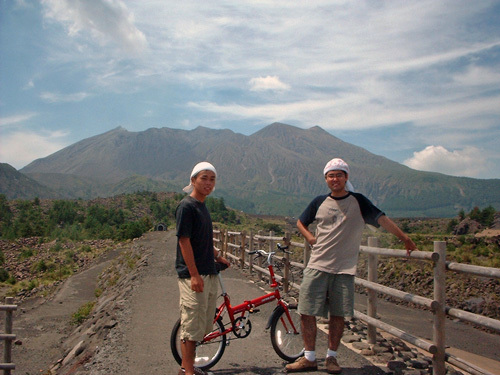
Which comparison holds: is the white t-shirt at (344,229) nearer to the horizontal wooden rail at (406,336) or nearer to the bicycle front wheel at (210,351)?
the horizontal wooden rail at (406,336)

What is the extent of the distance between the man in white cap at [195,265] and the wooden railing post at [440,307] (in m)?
2.27

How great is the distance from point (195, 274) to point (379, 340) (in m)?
3.84

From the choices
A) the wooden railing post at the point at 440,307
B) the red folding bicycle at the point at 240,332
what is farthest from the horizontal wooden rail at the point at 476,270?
the red folding bicycle at the point at 240,332

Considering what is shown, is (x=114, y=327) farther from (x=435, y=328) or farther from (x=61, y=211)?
(x=61, y=211)

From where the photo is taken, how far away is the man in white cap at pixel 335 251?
4.61 metres

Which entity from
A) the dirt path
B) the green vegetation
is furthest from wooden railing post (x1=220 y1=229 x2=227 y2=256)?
the green vegetation

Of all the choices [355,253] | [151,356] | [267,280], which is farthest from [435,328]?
[267,280]

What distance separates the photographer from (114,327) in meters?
7.75

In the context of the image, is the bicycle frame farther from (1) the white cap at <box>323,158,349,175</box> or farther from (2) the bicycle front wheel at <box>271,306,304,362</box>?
(1) the white cap at <box>323,158,349,175</box>

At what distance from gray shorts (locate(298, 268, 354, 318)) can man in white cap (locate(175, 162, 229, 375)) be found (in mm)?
998

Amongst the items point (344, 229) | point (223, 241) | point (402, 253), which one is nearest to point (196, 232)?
point (344, 229)

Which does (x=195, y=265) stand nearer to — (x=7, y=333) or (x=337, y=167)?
(x=337, y=167)

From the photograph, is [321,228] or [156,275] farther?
[156,275]

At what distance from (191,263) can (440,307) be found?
260cm
